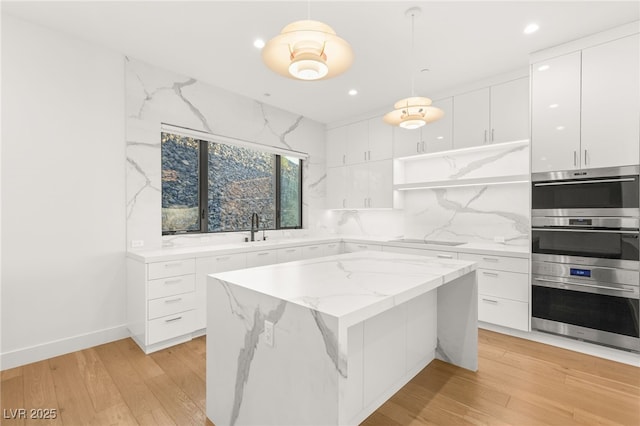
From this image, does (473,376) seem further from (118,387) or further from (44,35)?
(44,35)

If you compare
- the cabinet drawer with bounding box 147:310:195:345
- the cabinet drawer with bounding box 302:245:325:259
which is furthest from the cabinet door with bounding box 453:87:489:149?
the cabinet drawer with bounding box 147:310:195:345

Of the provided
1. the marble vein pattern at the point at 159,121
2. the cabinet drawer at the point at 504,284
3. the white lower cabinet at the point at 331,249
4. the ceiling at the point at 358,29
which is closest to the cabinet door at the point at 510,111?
the ceiling at the point at 358,29

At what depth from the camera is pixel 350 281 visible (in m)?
1.70

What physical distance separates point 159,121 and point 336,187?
2.76 metres

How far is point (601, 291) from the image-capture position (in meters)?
2.64

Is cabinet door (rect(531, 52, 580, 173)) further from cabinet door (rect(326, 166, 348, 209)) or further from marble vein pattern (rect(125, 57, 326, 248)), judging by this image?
marble vein pattern (rect(125, 57, 326, 248))

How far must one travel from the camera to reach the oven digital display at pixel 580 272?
8.89ft

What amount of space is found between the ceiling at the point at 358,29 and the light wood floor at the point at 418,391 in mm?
2789

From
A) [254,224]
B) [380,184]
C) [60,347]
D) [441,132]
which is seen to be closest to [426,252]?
[380,184]

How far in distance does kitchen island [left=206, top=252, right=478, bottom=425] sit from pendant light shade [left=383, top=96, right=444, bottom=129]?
1027 mm

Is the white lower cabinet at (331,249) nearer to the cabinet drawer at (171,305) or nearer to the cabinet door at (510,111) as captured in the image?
the cabinet drawer at (171,305)

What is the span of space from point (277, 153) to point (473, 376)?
3.61 meters

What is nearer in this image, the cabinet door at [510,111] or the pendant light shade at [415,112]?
the pendant light shade at [415,112]

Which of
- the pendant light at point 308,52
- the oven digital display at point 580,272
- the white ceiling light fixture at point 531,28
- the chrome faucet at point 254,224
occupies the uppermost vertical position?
the white ceiling light fixture at point 531,28
